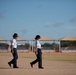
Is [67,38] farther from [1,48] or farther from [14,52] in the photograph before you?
[14,52]

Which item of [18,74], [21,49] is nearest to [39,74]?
[18,74]

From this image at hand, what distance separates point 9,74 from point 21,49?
68975mm

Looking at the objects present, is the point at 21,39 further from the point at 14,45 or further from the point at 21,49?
the point at 14,45

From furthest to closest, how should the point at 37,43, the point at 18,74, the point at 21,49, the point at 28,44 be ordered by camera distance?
the point at 28,44
the point at 21,49
the point at 37,43
the point at 18,74

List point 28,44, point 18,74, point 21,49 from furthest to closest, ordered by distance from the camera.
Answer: point 28,44, point 21,49, point 18,74

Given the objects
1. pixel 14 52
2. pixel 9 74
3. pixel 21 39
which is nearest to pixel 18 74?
pixel 9 74

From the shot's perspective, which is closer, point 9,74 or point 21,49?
point 9,74

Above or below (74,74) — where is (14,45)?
above

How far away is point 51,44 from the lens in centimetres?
8625

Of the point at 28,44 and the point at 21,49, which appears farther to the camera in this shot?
the point at 28,44

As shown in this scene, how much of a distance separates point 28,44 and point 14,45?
71.3 m

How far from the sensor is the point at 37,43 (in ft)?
39.7

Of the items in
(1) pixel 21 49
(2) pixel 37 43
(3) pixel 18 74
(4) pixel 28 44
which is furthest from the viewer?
(4) pixel 28 44

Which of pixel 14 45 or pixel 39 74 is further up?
pixel 14 45
